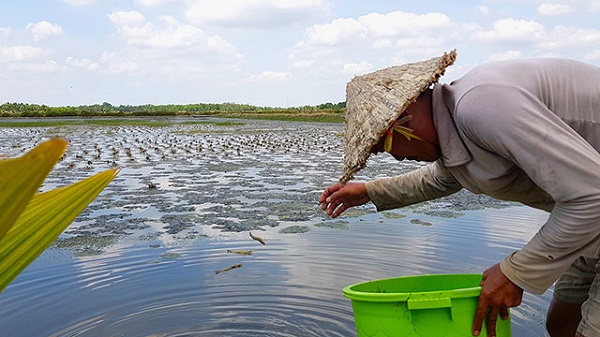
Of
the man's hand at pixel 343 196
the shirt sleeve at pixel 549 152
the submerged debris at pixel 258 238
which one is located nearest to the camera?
the shirt sleeve at pixel 549 152

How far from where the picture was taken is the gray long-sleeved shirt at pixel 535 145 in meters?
1.49

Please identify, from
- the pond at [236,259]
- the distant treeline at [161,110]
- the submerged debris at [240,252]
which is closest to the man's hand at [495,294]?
the pond at [236,259]

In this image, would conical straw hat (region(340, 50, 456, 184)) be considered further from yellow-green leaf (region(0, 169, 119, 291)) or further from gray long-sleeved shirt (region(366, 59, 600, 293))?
yellow-green leaf (region(0, 169, 119, 291))

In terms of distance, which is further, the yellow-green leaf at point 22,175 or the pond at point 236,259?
the pond at point 236,259

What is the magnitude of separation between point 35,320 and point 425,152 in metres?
2.16

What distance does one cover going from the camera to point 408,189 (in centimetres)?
228

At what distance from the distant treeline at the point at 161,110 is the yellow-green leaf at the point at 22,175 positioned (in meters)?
20.9

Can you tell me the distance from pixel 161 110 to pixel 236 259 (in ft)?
219

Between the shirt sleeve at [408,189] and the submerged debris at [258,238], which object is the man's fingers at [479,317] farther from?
the submerged debris at [258,238]

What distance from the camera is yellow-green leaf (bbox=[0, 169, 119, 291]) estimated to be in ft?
1.75

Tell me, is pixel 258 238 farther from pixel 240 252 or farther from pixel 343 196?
pixel 343 196

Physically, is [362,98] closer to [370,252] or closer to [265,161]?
[370,252]

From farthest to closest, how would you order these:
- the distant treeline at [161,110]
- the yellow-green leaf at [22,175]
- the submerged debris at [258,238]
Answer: the distant treeline at [161,110]
the submerged debris at [258,238]
the yellow-green leaf at [22,175]

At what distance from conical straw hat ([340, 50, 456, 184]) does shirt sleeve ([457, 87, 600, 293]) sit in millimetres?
201
